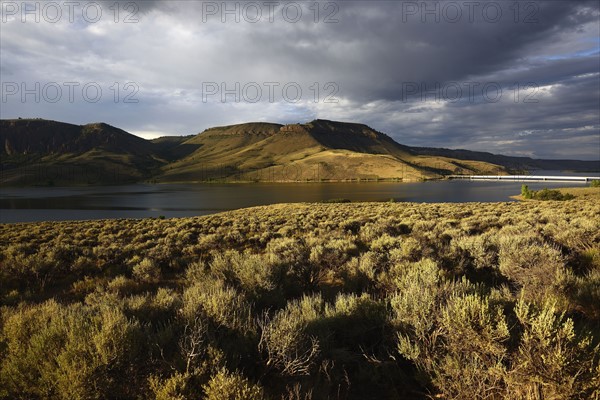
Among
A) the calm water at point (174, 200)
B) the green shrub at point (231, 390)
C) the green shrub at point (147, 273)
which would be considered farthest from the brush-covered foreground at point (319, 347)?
the calm water at point (174, 200)

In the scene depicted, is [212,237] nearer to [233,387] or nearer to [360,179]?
[233,387]

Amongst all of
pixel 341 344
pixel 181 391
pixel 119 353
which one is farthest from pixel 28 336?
pixel 341 344

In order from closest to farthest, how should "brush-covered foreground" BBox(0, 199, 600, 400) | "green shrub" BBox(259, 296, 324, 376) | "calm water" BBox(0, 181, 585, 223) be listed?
"brush-covered foreground" BBox(0, 199, 600, 400) → "green shrub" BBox(259, 296, 324, 376) → "calm water" BBox(0, 181, 585, 223)

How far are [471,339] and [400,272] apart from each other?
3.47 meters

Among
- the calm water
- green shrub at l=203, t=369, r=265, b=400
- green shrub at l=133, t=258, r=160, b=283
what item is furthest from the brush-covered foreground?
the calm water

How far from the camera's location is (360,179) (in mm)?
153625

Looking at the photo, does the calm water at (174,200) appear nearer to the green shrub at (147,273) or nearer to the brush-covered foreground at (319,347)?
the green shrub at (147,273)

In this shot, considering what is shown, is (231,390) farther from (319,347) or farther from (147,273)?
(147,273)

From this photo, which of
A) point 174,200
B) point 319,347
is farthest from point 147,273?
point 174,200

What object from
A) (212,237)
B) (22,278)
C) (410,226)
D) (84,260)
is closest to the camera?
(22,278)

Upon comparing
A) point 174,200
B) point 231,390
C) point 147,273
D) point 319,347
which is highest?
point 231,390

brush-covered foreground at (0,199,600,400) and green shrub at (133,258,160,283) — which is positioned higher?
brush-covered foreground at (0,199,600,400)

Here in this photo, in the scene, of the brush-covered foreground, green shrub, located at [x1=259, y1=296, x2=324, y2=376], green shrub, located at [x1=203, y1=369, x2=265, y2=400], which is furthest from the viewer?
green shrub, located at [x1=259, y1=296, x2=324, y2=376]

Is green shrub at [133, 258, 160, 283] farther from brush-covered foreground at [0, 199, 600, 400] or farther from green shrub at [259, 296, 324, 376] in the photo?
green shrub at [259, 296, 324, 376]
